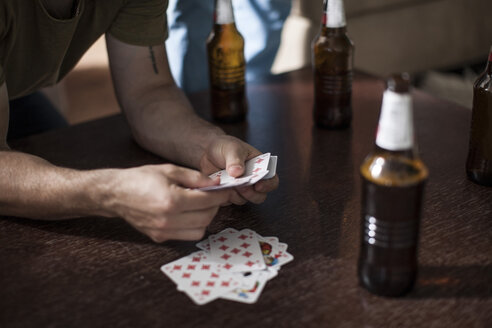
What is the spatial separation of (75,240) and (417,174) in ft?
2.04

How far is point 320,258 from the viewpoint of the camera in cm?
97

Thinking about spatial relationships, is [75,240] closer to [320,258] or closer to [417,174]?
[320,258]

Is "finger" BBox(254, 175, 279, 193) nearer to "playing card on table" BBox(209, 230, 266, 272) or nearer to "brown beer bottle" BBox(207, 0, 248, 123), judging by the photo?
"playing card on table" BBox(209, 230, 266, 272)

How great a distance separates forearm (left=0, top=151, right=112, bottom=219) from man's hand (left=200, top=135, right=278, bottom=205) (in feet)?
0.83

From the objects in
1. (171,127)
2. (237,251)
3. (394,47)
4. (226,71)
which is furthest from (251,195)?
(394,47)

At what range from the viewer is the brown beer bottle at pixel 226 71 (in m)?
1.48

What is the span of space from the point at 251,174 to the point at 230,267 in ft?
0.73

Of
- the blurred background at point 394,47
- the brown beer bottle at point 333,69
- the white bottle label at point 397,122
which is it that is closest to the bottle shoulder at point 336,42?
the brown beer bottle at point 333,69

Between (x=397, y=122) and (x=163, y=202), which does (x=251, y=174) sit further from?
(x=397, y=122)

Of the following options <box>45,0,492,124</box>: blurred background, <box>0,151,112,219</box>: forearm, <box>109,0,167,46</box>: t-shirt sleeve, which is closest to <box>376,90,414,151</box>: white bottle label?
<box>0,151,112,219</box>: forearm

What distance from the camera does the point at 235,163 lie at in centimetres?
114

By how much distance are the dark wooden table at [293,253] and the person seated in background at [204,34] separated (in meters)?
1.11

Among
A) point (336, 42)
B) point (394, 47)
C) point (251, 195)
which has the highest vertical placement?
point (336, 42)

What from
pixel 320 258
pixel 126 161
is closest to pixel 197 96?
pixel 126 161
